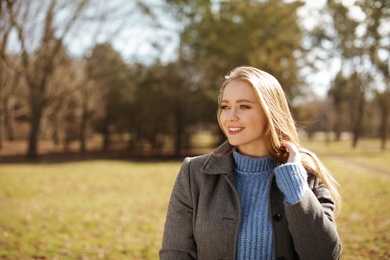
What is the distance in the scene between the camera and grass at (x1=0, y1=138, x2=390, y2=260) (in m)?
5.73

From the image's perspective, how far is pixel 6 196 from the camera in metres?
10.4

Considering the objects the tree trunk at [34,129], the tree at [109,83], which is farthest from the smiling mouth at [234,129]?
the tree at [109,83]

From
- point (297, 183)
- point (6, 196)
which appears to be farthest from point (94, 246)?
point (6, 196)

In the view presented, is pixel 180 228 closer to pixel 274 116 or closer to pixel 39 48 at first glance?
pixel 274 116

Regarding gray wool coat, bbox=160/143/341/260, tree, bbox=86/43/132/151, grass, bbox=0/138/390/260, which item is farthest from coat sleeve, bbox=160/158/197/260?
tree, bbox=86/43/132/151

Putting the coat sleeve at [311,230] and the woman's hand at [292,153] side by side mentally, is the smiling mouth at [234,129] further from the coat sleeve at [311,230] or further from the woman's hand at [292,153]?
the coat sleeve at [311,230]

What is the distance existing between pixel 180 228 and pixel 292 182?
81 cm

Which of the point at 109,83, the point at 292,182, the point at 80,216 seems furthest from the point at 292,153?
the point at 109,83

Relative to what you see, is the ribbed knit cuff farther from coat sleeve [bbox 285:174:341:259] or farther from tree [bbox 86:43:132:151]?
tree [bbox 86:43:132:151]

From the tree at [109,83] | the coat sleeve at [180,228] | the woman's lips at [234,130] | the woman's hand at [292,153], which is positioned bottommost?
the coat sleeve at [180,228]

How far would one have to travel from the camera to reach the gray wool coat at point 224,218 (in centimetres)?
210

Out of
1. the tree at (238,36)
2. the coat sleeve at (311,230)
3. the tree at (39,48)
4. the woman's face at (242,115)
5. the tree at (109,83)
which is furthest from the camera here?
the tree at (109,83)

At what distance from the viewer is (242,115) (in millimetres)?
2475

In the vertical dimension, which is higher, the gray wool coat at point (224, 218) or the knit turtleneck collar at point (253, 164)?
the knit turtleneck collar at point (253, 164)
